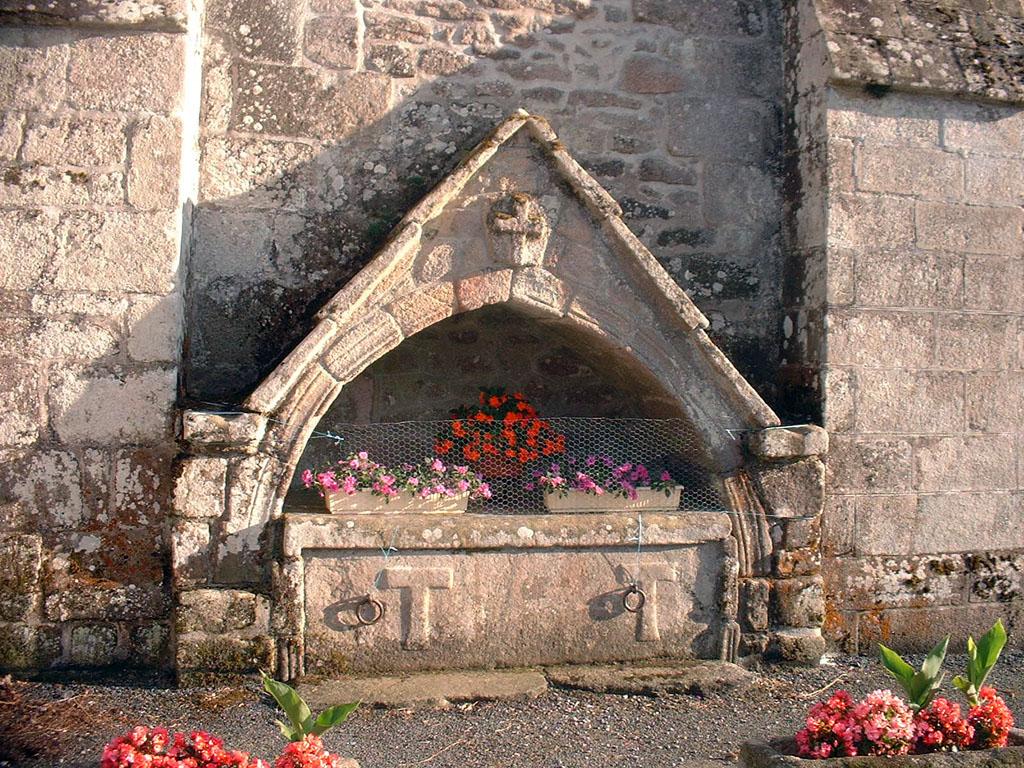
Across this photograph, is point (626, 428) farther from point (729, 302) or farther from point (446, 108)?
point (446, 108)

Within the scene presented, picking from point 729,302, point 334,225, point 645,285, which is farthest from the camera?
point 729,302

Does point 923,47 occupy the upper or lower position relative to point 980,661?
upper

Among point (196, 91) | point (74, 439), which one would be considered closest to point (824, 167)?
point (196, 91)

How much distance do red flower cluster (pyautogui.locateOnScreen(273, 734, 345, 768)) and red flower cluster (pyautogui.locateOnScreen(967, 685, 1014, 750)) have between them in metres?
1.95

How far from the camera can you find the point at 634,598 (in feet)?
14.5

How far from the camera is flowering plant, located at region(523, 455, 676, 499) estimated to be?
14.9ft

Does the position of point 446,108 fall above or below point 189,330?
above

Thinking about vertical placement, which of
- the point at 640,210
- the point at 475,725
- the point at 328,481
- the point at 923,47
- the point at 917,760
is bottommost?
the point at 475,725

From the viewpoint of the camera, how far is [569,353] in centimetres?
A: 530

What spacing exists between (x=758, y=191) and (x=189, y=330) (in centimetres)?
296

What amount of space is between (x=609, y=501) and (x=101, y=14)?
3.01 metres

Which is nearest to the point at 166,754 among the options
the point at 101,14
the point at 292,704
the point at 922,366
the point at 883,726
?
the point at 292,704

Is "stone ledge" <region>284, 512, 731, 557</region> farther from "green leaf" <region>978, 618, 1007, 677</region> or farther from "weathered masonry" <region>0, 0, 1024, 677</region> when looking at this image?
"green leaf" <region>978, 618, 1007, 677</region>

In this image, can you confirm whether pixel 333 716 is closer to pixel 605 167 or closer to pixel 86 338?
pixel 86 338
